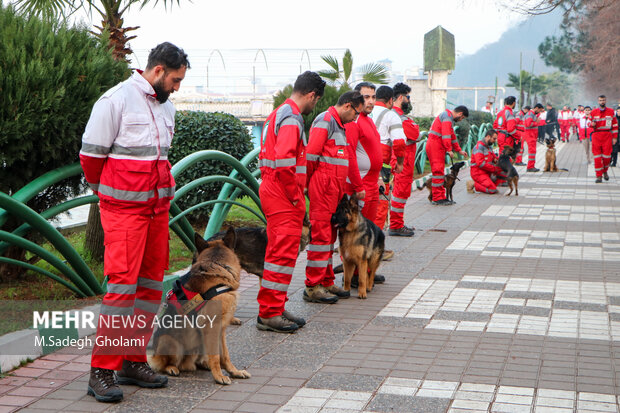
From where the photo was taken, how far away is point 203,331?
4594 mm

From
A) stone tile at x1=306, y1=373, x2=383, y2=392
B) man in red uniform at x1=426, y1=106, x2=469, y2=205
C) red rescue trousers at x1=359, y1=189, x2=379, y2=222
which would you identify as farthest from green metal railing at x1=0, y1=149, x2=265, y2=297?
man in red uniform at x1=426, y1=106, x2=469, y2=205

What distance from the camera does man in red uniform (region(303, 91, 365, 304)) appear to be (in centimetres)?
660

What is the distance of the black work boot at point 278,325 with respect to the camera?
5840mm

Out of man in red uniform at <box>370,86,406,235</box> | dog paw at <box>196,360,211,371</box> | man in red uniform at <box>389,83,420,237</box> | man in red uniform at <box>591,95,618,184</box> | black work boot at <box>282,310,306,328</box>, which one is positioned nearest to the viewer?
dog paw at <box>196,360,211,371</box>

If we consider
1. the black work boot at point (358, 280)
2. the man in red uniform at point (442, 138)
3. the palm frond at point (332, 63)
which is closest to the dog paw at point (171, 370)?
the black work boot at point (358, 280)

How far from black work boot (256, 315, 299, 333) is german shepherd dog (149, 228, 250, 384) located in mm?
1052

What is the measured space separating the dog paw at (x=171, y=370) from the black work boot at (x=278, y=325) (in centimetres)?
124

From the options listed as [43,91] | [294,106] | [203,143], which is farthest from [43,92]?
[203,143]

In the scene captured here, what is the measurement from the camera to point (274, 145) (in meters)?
5.74

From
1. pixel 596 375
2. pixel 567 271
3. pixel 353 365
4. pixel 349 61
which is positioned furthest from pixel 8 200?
pixel 349 61

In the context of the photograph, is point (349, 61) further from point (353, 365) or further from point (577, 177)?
point (353, 365)

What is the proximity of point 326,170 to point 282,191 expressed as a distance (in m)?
1.02

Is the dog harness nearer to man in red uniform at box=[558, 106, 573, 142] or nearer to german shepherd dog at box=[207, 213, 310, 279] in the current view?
german shepherd dog at box=[207, 213, 310, 279]

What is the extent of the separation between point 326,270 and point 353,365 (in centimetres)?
209
